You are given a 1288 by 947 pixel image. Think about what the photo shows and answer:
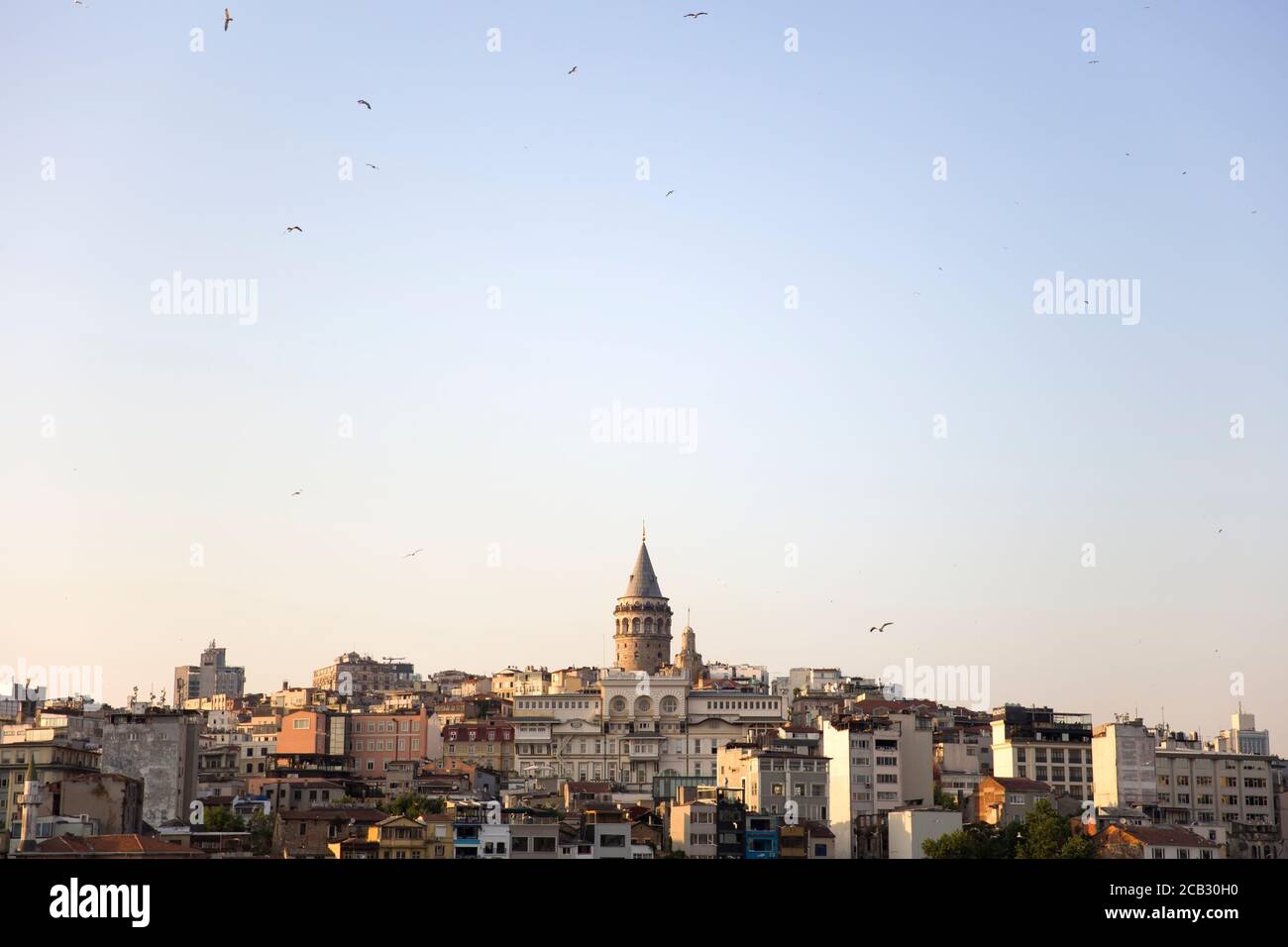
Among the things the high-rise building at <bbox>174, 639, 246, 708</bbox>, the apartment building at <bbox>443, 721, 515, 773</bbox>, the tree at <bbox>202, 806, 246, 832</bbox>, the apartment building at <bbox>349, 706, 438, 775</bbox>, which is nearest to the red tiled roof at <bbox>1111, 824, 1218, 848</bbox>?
the tree at <bbox>202, 806, 246, 832</bbox>

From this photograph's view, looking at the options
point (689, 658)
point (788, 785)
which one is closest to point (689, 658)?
point (689, 658)

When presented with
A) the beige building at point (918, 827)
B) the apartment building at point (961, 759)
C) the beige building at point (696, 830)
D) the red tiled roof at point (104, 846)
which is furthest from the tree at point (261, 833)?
the apartment building at point (961, 759)

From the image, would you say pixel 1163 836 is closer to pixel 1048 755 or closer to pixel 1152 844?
pixel 1152 844

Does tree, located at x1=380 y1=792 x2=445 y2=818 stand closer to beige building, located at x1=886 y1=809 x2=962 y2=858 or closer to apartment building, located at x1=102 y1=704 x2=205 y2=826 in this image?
apartment building, located at x1=102 y1=704 x2=205 y2=826

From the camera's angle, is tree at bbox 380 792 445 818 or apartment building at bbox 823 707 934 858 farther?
apartment building at bbox 823 707 934 858

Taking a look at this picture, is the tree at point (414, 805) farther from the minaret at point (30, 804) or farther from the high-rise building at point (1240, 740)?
the high-rise building at point (1240, 740)
